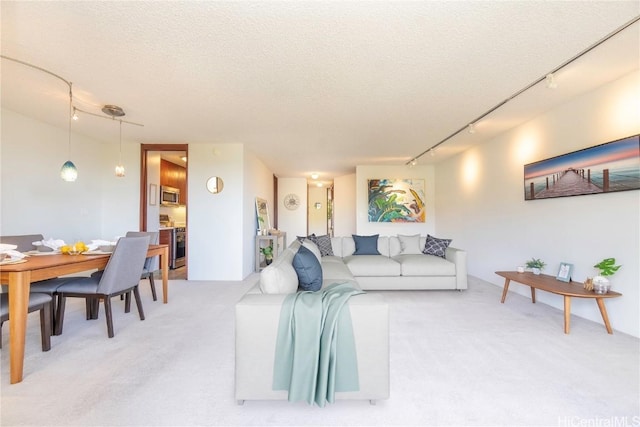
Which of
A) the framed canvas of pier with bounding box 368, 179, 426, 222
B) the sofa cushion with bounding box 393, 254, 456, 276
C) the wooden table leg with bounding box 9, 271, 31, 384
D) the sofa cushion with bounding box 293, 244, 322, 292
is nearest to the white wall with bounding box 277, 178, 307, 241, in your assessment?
the framed canvas of pier with bounding box 368, 179, 426, 222

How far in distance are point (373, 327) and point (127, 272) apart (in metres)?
2.53

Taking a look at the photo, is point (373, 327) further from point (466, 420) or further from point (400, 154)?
point (400, 154)

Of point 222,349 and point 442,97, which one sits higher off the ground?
point 442,97

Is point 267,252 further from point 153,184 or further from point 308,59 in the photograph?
point 308,59

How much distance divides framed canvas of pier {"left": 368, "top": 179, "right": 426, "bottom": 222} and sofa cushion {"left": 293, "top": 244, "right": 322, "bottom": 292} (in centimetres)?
474

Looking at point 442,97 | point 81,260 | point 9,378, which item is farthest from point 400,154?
point 9,378

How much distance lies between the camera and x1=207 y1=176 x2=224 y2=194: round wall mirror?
5.09 meters

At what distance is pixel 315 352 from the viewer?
1.56 meters

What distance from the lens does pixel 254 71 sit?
2584 mm

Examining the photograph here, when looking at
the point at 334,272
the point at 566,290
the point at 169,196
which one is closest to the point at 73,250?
the point at 334,272

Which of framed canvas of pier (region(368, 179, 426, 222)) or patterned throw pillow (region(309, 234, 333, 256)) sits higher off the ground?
framed canvas of pier (region(368, 179, 426, 222))

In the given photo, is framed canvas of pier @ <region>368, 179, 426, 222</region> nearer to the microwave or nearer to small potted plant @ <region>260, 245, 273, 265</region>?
small potted plant @ <region>260, 245, 273, 265</region>

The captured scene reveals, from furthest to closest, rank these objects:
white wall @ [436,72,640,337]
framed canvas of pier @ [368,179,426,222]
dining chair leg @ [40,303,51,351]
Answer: framed canvas of pier @ [368,179,426,222] < white wall @ [436,72,640,337] < dining chair leg @ [40,303,51,351]

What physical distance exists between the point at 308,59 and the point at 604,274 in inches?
136
